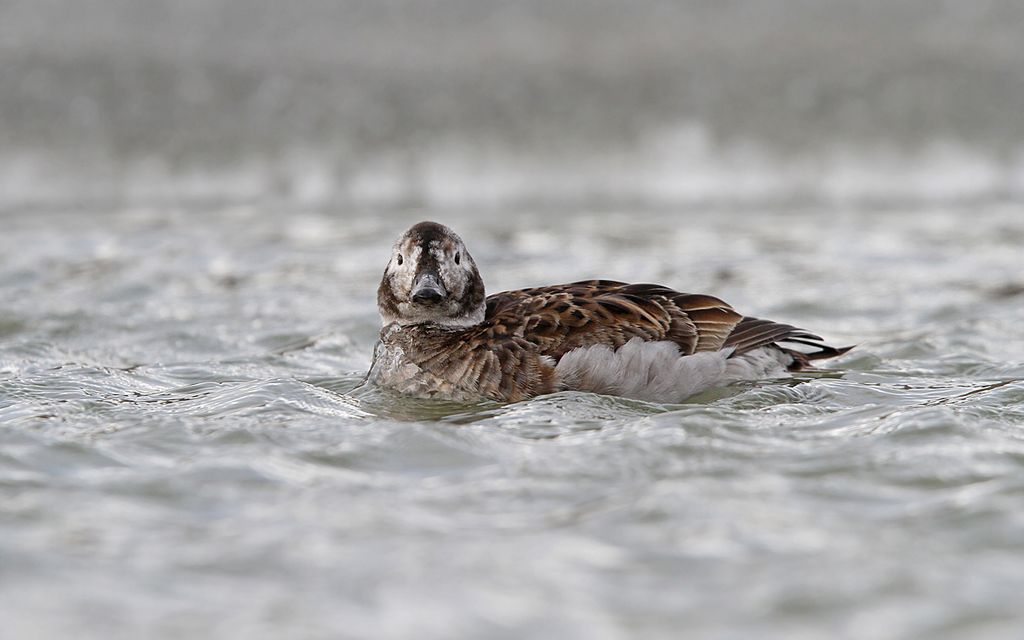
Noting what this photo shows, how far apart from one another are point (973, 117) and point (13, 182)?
359 inches

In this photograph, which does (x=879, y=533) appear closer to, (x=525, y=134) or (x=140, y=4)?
(x=525, y=134)

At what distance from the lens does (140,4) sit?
1414 cm

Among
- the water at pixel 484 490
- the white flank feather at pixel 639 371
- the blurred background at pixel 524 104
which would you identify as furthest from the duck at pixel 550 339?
the blurred background at pixel 524 104

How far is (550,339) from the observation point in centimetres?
640

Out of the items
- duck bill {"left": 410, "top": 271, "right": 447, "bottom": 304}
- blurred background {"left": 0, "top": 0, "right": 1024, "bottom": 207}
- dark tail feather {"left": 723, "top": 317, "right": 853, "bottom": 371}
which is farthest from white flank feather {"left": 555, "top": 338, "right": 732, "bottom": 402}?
blurred background {"left": 0, "top": 0, "right": 1024, "bottom": 207}

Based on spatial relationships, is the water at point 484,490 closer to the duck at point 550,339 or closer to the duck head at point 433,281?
the duck at point 550,339

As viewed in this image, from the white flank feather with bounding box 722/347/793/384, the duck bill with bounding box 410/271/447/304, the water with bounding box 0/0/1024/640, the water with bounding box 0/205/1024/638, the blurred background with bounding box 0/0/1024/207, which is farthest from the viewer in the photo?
the blurred background with bounding box 0/0/1024/207

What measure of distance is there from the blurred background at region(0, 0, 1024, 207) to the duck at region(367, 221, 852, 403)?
578cm

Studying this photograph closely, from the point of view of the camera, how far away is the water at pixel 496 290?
3889mm

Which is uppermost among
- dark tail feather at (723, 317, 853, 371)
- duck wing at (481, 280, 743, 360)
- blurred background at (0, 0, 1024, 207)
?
blurred background at (0, 0, 1024, 207)

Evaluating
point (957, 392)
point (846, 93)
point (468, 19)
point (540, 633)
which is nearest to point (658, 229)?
point (846, 93)

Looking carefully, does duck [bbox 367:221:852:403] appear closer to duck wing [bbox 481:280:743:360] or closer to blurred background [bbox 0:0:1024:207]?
duck wing [bbox 481:280:743:360]

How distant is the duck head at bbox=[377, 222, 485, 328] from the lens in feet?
21.9

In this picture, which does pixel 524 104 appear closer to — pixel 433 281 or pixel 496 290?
pixel 496 290
